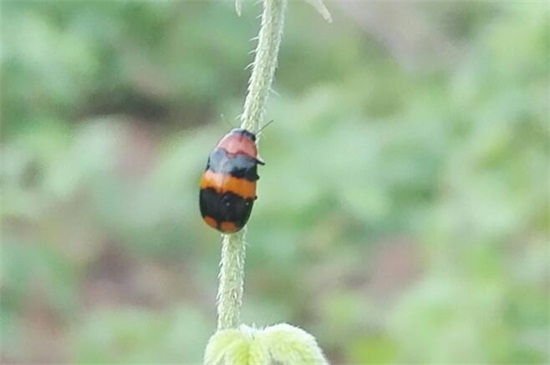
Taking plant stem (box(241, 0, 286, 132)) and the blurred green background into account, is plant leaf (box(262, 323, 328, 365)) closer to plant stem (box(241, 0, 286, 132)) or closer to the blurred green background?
plant stem (box(241, 0, 286, 132))

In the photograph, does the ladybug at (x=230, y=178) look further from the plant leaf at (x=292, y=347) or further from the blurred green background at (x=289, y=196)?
the blurred green background at (x=289, y=196)

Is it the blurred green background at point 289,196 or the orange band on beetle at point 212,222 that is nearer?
the orange band on beetle at point 212,222

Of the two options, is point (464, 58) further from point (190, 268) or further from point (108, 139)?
point (108, 139)

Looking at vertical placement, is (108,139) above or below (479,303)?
above

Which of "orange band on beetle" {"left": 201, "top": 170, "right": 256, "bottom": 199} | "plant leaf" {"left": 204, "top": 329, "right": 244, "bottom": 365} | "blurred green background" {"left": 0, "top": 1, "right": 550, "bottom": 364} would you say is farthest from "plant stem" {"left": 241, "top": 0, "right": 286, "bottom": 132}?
"blurred green background" {"left": 0, "top": 1, "right": 550, "bottom": 364}

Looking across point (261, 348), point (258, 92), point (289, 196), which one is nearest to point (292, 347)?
point (261, 348)

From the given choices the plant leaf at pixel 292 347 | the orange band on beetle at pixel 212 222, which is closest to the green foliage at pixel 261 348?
the plant leaf at pixel 292 347

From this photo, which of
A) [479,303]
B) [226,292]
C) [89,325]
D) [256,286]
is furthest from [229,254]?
[256,286]
